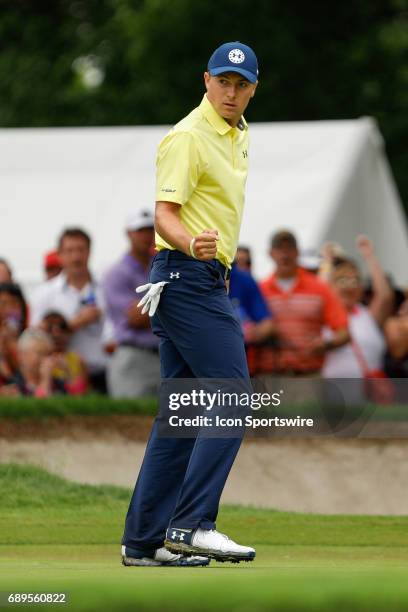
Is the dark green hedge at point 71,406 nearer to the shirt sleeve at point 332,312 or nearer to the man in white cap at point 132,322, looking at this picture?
the man in white cap at point 132,322

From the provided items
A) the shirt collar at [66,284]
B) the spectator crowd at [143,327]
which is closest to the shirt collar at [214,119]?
the spectator crowd at [143,327]

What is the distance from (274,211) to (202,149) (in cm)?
967

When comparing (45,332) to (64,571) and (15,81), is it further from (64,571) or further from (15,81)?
(15,81)

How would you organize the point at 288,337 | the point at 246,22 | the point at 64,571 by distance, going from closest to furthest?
1. the point at 64,571
2. the point at 288,337
3. the point at 246,22

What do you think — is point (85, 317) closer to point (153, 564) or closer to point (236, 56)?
point (153, 564)

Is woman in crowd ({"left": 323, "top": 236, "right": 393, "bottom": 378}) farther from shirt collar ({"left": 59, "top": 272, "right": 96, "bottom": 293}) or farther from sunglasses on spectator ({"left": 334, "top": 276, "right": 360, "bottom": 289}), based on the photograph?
shirt collar ({"left": 59, "top": 272, "right": 96, "bottom": 293})

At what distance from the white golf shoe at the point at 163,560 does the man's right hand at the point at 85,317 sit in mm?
6361

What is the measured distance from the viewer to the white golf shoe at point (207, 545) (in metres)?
6.62

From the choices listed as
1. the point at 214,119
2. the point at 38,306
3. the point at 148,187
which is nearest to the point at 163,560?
the point at 214,119

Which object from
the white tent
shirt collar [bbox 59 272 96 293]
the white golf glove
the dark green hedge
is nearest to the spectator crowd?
shirt collar [bbox 59 272 96 293]

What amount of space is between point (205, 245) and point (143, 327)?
19.4 feet

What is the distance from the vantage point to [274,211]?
16.3 meters

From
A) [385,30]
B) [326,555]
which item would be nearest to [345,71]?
[385,30]

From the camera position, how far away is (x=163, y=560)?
6.87 metres
